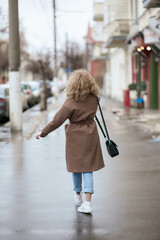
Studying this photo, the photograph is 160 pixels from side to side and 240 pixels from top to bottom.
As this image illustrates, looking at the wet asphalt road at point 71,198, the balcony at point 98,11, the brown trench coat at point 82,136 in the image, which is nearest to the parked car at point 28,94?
the balcony at point 98,11

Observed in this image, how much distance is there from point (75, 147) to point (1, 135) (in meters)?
8.62

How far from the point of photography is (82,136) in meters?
6.00

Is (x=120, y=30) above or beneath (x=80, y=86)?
above

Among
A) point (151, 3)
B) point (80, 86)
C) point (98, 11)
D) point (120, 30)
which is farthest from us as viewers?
point (98, 11)

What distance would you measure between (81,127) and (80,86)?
47 cm

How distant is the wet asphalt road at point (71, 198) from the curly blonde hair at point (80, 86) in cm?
133

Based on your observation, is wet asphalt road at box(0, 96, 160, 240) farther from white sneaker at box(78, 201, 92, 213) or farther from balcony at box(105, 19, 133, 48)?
balcony at box(105, 19, 133, 48)

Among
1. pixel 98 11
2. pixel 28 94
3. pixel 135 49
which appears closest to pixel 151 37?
pixel 135 49

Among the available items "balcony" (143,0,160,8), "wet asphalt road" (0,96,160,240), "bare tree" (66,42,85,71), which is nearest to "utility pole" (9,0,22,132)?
"wet asphalt road" (0,96,160,240)

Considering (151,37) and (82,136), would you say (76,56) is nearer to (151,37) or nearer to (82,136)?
(151,37)

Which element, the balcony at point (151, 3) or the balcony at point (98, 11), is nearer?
the balcony at point (151, 3)

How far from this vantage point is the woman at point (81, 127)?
589 centimetres

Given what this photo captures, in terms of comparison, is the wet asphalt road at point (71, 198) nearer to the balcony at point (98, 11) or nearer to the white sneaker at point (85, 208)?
the white sneaker at point (85, 208)

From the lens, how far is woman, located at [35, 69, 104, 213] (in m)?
5.89
